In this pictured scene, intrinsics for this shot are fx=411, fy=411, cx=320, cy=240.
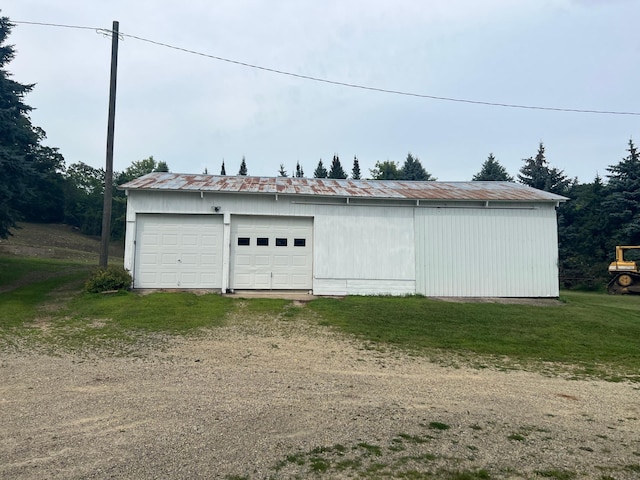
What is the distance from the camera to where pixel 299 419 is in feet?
14.9

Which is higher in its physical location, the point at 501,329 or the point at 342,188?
the point at 342,188

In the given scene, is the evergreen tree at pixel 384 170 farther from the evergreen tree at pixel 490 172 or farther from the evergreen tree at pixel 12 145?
the evergreen tree at pixel 12 145

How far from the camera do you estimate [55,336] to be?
856 cm

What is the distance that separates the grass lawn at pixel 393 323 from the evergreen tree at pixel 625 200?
2231 cm

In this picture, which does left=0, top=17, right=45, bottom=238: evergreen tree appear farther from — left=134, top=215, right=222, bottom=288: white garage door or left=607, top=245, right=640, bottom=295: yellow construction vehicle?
left=607, top=245, right=640, bottom=295: yellow construction vehicle

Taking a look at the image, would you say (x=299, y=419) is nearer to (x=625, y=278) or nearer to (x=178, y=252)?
(x=178, y=252)

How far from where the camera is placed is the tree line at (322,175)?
15.4 metres

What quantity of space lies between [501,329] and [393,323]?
2.57 metres

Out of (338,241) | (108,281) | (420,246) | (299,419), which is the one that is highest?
(338,241)

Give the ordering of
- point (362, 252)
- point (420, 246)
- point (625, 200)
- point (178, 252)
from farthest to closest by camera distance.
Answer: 1. point (625, 200)
2. point (420, 246)
3. point (362, 252)
4. point (178, 252)

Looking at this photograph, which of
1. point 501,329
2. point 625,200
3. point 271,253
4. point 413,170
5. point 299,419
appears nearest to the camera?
point 299,419

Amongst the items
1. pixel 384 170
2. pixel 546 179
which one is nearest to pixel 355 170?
pixel 384 170

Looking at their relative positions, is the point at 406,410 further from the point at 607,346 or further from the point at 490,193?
the point at 490,193

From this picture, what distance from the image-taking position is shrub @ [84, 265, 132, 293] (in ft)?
42.8
